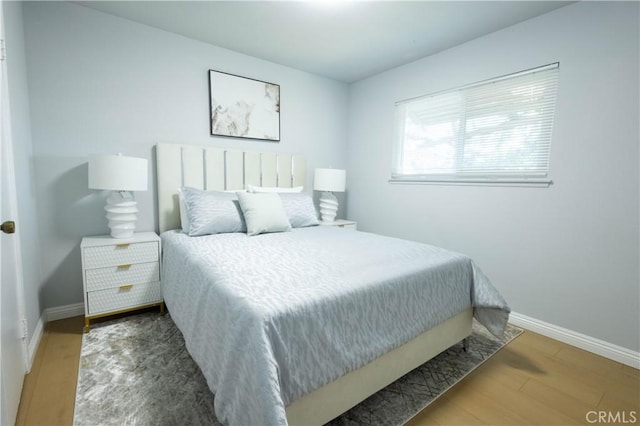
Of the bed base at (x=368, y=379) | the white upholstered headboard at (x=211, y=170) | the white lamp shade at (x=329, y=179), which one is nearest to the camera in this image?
the bed base at (x=368, y=379)

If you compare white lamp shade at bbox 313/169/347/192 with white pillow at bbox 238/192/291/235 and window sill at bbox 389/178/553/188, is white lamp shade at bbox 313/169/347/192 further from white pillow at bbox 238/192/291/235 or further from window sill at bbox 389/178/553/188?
white pillow at bbox 238/192/291/235

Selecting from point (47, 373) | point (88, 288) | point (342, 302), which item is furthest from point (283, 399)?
point (88, 288)

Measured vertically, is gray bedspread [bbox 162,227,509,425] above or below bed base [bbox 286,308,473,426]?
above

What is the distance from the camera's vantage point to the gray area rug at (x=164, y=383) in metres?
1.38

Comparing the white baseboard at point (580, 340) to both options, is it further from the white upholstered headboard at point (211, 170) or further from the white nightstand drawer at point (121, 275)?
the white nightstand drawer at point (121, 275)

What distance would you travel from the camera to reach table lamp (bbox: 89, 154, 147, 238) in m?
2.08

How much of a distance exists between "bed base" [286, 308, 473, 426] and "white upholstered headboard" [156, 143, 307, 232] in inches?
82.6

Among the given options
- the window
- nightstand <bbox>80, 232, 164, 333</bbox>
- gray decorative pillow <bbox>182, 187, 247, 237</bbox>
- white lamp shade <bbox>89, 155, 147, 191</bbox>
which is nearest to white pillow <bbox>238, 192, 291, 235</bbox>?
gray decorative pillow <bbox>182, 187, 247, 237</bbox>

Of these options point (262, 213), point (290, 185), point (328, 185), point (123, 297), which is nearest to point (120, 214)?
point (123, 297)

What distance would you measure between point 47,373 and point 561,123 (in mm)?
3701

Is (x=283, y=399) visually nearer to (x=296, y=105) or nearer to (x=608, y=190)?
(x=608, y=190)

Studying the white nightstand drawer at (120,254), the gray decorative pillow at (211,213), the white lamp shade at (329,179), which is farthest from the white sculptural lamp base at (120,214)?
the white lamp shade at (329,179)

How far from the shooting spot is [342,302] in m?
1.24

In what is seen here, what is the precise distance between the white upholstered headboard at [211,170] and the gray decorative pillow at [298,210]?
1.56ft
